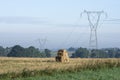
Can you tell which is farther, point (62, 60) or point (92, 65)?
point (62, 60)

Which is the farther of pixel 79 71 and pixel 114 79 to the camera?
pixel 79 71

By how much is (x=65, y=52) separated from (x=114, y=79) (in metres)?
25.2

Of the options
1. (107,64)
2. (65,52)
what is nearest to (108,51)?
(65,52)

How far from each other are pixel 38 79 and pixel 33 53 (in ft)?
210

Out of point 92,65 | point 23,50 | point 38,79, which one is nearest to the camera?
point 38,79

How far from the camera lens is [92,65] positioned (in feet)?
85.3

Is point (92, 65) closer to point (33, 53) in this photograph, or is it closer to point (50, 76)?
point (50, 76)

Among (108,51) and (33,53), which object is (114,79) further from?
(33,53)

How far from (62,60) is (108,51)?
113ft

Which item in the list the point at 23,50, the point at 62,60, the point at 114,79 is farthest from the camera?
the point at 23,50

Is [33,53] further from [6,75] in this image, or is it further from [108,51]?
[6,75]

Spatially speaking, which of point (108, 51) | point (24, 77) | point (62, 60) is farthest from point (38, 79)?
point (108, 51)

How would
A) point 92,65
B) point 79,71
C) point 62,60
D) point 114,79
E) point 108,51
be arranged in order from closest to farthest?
1. point 114,79
2. point 79,71
3. point 92,65
4. point 62,60
5. point 108,51

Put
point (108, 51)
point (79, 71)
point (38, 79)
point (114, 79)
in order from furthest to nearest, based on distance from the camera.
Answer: point (108, 51) → point (79, 71) → point (114, 79) → point (38, 79)
